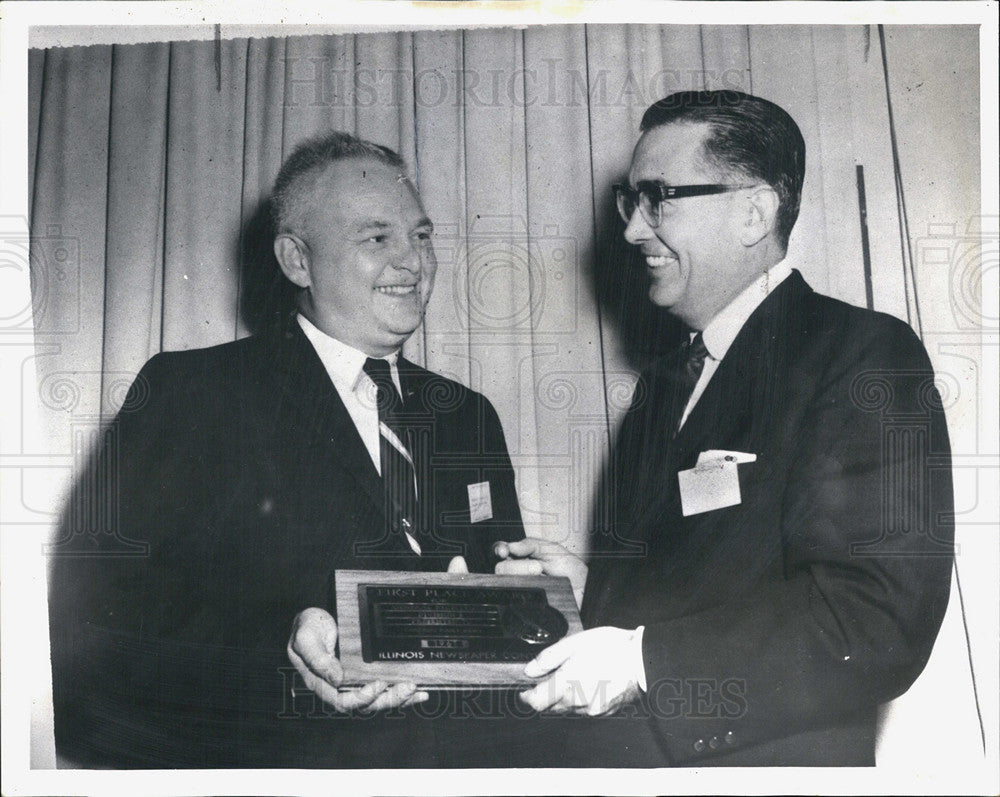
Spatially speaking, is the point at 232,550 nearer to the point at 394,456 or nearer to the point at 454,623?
the point at 394,456

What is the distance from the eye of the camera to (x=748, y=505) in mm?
2824

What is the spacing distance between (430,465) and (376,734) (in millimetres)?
653

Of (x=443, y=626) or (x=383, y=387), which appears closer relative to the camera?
(x=443, y=626)

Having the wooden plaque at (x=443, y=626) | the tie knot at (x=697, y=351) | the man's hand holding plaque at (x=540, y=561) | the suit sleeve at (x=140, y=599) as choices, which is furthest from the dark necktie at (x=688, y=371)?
the suit sleeve at (x=140, y=599)

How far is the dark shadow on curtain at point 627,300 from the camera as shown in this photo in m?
2.93

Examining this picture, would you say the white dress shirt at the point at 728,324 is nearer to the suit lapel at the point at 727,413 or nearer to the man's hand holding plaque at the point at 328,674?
the suit lapel at the point at 727,413

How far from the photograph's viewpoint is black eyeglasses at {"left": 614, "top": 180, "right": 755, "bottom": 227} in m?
2.91

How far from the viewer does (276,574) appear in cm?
283

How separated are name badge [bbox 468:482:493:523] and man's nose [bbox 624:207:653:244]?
703 mm

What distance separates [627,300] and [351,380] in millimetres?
704

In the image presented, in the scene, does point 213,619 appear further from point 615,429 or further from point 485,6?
point 485,6

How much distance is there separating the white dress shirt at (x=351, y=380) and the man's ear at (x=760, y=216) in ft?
3.22

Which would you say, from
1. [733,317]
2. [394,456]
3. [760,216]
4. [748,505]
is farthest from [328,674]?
[760,216]

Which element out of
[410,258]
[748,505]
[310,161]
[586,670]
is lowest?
[586,670]
